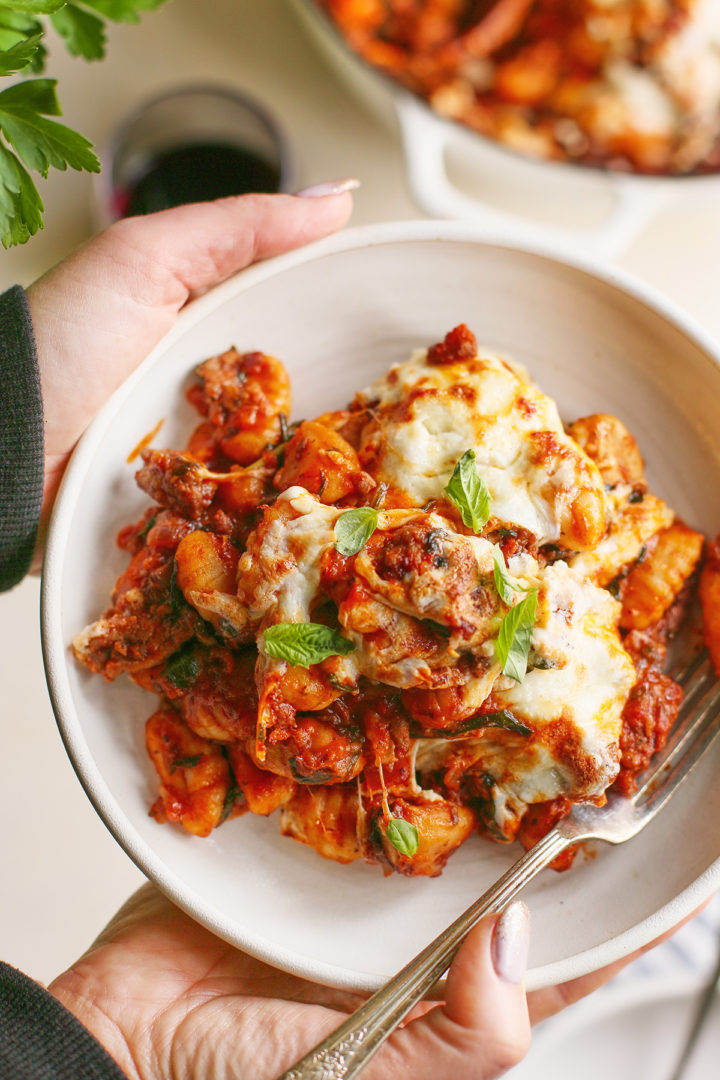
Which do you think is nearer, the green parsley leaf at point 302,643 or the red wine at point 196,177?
the green parsley leaf at point 302,643

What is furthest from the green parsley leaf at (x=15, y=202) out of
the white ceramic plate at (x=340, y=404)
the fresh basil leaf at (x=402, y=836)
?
the fresh basil leaf at (x=402, y=836)

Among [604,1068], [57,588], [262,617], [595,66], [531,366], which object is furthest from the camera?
[595,66]

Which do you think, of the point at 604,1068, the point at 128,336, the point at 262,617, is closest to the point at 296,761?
the point at 262,617

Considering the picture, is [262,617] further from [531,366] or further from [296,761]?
[531,366]

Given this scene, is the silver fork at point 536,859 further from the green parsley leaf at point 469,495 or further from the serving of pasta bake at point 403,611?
the green parsley leaf at point 469,495

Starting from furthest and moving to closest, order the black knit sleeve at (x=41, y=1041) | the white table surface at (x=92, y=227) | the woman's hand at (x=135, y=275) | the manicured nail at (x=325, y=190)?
1. the white table surface at (x=92, y=227)
2. the manicured nail at (x=325, y=190)
3. the woman's hand at (x=135, y=275)
4. the black knit sleeve at (x=41, y=1041)

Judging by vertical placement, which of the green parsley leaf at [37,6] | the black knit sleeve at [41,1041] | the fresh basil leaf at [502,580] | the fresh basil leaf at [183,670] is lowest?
the black knit sleeve at [41,1041]

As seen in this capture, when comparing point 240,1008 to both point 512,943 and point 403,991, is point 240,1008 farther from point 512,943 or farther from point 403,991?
point 512,943
